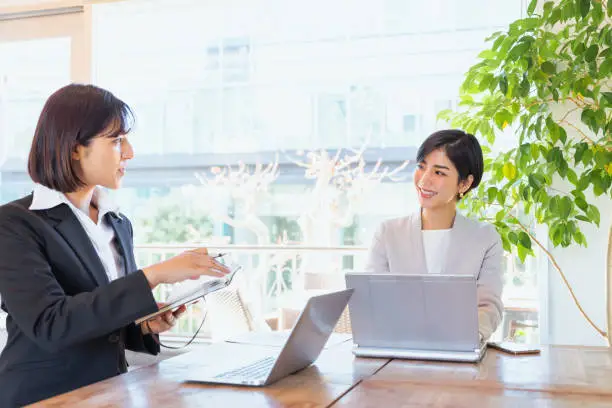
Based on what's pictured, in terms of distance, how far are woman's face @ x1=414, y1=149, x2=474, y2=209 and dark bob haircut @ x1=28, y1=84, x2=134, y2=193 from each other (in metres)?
1.15

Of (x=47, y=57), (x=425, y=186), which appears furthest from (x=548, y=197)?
(x=47, y=57)

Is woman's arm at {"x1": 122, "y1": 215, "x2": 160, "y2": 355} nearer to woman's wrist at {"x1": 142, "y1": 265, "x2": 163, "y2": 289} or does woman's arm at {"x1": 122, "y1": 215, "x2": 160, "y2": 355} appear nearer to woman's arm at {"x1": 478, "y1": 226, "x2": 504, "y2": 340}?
woman's wrist at {"x1": 142, "y1": 265, "x2": 163, "y2": 289}

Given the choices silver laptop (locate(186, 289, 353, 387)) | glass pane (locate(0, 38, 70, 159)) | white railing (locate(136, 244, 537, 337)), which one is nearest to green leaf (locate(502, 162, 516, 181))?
Result: silver laptop (locate(186, 289, 353, 387))

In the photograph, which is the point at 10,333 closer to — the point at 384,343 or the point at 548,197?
the point at 384,343

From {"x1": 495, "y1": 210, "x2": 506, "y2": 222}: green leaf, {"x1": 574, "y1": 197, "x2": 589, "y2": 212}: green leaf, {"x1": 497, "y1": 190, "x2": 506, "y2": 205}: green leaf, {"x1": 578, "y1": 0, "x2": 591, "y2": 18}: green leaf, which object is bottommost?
{"x1": 495, "y1": 210, "x2": 506, "y2": 222}: green leaf

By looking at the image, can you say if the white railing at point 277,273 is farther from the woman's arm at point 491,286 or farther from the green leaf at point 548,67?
the woman's arm at point 491,286

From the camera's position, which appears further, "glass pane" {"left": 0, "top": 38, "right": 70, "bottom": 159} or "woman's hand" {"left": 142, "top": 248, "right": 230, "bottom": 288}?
"glass pane" {"left": 0, "top": 38, "right": 70, "bottom": 159}

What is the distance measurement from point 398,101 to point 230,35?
76.2 inches

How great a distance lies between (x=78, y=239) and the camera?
5.93ft

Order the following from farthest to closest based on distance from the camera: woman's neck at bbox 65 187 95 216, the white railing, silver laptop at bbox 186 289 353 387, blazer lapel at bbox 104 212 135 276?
1. the white railing
2. blazer lapel at bbox 104 212 135 276
3. woman's neck at bbox 65 187 95 216
4. silver laptop at bbox 186 289 353 387

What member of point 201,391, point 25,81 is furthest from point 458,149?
point 25,81

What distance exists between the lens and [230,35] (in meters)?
7.80

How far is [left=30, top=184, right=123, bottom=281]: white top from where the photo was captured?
5.90 feet

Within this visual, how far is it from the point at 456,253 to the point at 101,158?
1.20m
